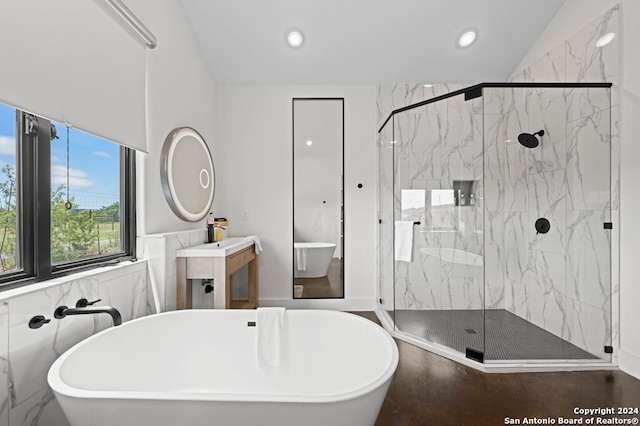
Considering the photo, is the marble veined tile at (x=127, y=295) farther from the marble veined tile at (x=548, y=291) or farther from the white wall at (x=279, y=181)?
the marble veined tile at (x=548, y=291)

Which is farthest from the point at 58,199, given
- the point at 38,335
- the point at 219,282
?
the point at 219,282

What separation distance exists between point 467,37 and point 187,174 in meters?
2.86

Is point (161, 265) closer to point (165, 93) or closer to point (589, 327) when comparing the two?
point (165, 93)

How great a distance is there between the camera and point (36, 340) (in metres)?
1.27

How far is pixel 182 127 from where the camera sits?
2588 mm

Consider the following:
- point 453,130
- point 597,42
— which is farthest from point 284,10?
point 597,42

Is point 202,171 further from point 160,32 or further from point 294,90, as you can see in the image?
point 294,90

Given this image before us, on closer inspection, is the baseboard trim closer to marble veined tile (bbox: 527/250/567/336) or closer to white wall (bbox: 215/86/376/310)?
marble veined tile (bbox: 527/250/567/336)

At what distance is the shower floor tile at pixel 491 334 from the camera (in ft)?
7.49

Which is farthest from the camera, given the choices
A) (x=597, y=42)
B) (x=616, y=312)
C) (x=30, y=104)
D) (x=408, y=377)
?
(x=597, y=42)

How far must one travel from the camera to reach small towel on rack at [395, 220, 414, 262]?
9.49 feet

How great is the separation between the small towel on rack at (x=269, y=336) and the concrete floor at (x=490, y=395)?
2.16 feet

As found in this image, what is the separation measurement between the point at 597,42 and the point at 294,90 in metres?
2.61

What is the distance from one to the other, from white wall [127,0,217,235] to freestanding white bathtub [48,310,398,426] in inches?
32.8
